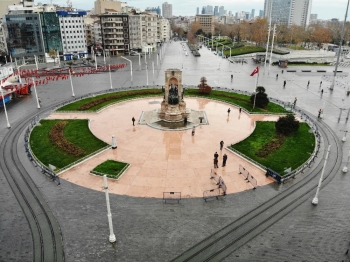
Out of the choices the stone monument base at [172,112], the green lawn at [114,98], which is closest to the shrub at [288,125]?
the stone monument base at [172,112]

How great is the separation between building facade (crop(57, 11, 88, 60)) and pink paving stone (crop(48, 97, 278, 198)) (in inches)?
2738

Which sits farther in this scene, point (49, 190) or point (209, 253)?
point (49, 190)

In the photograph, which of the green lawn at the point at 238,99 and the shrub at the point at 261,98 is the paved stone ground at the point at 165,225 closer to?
the green lawn at the point at 238,99

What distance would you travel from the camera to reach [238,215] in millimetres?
17891

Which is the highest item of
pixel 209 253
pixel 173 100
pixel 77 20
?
pixel 77 20

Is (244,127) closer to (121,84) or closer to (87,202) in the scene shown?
(87,202)

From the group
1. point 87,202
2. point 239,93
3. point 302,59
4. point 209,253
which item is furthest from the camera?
point 302,59

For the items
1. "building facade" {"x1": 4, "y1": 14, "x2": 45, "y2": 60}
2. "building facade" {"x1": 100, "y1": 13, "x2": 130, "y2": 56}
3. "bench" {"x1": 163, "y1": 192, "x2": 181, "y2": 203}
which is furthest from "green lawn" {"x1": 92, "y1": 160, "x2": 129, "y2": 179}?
"building facade" {"x1": 100, "y1": 13, "x2": 130, "y2": 56}

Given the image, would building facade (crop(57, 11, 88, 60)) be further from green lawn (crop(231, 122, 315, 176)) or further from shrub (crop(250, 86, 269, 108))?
green lawn (crop(231, 122, 315, 176))

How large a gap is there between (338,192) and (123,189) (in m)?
15.7

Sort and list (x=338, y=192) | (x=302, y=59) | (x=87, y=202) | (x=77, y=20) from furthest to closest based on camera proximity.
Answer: (x=77, y=20) < (x=302, y=59) < (x=338, y=192) < (x=87, y=202)

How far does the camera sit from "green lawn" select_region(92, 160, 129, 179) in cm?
2216

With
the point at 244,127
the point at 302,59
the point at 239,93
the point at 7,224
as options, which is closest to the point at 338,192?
the point at 244,127

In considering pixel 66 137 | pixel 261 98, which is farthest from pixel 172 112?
pixel 261 98
